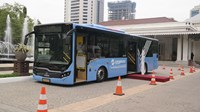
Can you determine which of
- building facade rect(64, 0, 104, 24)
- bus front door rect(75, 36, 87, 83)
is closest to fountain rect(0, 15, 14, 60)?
bus front door rect(75, 36, 87, 83)

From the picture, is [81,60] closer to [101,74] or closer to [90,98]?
[101,74]

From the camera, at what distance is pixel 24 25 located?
4191 cm

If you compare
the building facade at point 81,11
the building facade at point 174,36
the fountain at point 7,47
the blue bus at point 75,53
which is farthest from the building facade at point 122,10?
the blue bus at point 75,53

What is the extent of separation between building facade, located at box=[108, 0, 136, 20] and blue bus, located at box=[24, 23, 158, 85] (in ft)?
322

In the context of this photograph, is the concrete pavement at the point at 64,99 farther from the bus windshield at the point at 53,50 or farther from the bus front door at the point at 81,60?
the bus front door at the point at 81,60

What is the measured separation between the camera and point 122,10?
111188 mm

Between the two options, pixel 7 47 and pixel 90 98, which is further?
pixel 7 47

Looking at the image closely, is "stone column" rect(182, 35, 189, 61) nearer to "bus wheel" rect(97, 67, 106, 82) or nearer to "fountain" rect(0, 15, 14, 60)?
"fountain" rect(0, 15, 14, 60)

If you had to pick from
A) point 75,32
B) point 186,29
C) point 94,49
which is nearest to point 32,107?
point 75,32

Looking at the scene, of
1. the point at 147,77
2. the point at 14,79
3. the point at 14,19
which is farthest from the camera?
the point at 14,19

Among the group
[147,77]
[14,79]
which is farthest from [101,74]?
[14,79]

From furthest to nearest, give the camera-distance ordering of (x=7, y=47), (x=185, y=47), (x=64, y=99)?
(x=185, y=47) → (x=7, y=47) → (x=64, y=99)

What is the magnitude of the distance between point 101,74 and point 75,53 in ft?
8.65

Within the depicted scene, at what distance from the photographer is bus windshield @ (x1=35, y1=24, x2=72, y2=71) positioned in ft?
35.7
